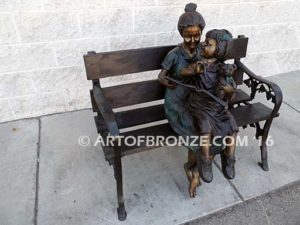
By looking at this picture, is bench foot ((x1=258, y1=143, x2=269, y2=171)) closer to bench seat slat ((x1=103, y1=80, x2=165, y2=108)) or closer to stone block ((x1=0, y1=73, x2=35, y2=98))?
bench seat slat ((x1=103, y1=80, x2=165, y2=108))

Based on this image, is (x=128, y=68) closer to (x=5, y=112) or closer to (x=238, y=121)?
(x=238, y=121)

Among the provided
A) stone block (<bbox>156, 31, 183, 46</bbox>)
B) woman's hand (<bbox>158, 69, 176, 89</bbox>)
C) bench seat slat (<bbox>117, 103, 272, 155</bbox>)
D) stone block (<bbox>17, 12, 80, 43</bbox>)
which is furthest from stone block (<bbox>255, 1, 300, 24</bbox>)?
stone block (<bbox>17, 12, 80, 43</bbox>)

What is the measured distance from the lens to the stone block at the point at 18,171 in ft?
7.11

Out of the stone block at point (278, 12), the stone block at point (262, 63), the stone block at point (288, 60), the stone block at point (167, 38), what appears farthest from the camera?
the stone block at point (288, 60)

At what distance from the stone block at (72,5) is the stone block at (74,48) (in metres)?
0.33

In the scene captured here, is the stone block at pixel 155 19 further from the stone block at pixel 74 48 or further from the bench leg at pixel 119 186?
the bench leg at pixel 119 186

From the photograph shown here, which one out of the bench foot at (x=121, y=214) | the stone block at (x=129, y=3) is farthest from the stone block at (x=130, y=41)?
the bench foot at (x=121, y=214)

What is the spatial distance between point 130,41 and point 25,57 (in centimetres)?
110

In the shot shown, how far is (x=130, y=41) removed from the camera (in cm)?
314

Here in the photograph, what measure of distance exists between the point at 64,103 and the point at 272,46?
9.33 feet

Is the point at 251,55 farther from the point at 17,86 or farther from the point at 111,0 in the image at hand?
the point at 17,86

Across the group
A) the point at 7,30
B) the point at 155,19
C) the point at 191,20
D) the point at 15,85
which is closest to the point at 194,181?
the point at 191,20

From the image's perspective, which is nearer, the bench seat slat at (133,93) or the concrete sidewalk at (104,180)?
the concrete sidewalk at (104,180)

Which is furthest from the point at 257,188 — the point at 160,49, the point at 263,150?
the point at 160,49
